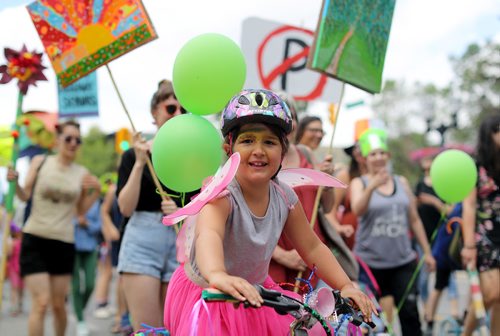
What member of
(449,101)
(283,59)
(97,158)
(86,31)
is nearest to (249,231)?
(86,31)

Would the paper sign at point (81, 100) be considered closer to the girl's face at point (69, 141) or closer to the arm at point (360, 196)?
the girl's face at point (69, 141)

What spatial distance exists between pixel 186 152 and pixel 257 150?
894 millimetres

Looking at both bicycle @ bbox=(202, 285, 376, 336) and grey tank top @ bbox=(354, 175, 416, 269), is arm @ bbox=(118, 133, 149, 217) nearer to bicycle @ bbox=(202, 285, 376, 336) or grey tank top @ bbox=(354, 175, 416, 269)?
bicycle @ bbox=(202, 285, 376, 336)

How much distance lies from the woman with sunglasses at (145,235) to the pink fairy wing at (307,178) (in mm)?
1020

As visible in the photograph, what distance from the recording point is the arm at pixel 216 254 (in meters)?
1.99

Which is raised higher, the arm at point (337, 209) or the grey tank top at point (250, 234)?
the grey tank top at point (250, 234)

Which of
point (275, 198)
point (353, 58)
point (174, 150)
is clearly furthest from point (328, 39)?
point (275, 198)

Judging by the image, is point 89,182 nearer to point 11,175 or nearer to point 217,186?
point 11,175

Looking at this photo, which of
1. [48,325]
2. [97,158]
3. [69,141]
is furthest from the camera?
[97,158]

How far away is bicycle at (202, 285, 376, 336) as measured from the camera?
6.62 feet

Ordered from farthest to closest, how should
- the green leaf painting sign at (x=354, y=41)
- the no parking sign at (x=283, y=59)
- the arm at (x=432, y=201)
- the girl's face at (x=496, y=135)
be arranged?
the arm at (x=432, y=201) < the no parking sign at (x=283, y=59) < the girl's face at (x=496, y=135) < the green leaf painting sign at (x=354, y=41)

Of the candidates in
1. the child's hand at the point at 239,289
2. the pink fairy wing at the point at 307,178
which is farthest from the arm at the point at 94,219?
the child's hand at the point at 239,289

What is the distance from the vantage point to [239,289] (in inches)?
78.7

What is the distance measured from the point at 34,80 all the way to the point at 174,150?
2.44 meters
